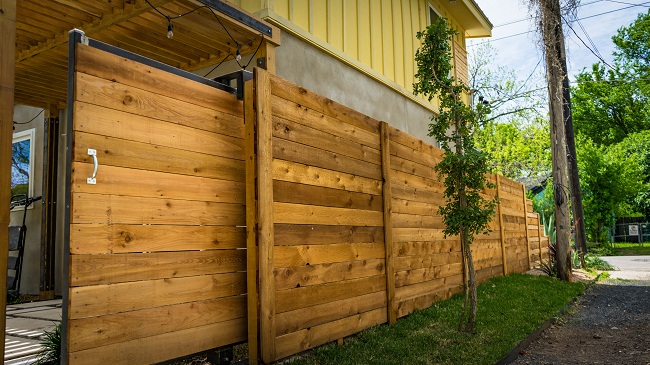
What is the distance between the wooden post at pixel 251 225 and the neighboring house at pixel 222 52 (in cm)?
152

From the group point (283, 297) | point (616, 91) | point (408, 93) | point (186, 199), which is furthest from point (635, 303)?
point (616, 91)

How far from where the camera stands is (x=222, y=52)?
18.8 feet

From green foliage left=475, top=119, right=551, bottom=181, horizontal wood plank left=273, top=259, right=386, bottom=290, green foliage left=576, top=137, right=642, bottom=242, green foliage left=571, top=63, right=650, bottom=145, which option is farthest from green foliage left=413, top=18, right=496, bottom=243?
green foliage left=571, top=63, right=650, bottom=145

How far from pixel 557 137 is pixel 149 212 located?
9.33 metres

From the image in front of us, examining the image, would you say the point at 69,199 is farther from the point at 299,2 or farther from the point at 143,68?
the point at 299,2

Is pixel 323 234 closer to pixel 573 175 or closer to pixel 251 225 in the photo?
pixel 251 225

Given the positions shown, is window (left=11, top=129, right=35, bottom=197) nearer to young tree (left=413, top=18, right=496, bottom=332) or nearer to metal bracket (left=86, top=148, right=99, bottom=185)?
metal bracket (left=86, top=148, right=99, bottom=185)

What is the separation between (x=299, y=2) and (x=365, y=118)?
218 cm

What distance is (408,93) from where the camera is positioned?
8.96 m

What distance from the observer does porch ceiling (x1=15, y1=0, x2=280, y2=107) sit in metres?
4.60

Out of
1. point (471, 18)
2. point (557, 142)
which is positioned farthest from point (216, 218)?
point (471, 18)

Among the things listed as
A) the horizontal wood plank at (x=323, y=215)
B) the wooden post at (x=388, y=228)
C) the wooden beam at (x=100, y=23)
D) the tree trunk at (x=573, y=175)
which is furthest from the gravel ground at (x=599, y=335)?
the tree trunk at (x=573, y=175)

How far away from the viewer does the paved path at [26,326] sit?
3890 millimetres

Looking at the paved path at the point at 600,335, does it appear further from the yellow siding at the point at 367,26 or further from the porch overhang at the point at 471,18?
the porch overhang at the point at 471,18
